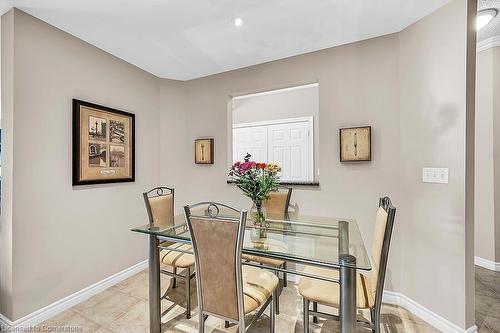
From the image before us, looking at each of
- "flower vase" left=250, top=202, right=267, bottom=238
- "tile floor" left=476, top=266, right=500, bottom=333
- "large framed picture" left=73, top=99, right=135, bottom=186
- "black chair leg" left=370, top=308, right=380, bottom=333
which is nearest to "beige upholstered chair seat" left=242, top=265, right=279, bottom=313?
"flower vase" left=250, top=202, right=267, bottom=238

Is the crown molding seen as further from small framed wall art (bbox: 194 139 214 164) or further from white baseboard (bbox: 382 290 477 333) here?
small framed wall art (bbox: 194 139 214 164)

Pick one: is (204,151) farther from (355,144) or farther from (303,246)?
(303,246)

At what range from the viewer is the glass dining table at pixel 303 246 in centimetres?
132

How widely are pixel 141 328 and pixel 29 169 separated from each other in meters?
1.54

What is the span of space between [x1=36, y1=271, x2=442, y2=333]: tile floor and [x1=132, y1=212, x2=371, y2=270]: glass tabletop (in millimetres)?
739

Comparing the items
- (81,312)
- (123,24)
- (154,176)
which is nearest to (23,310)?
(81,312)

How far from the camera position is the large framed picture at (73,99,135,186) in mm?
2328

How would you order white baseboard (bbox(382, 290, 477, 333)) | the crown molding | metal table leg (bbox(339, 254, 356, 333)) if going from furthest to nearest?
the crown molding < white baseboard (bbox(382, 290, 477, 333)) < metal table leg (bbox(339, 254, 356, 333))

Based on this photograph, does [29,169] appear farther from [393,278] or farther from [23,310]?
[393,278]

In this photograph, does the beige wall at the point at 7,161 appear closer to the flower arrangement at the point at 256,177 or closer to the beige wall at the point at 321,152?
the beige wall at the point at 321,152

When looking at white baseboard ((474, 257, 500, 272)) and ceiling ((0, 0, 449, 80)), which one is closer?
ceiling ((0, 0, 449, 80))

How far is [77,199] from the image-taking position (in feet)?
7.71

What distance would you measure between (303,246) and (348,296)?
15.9 inches

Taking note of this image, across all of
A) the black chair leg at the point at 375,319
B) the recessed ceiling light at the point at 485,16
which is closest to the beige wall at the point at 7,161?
the black chair leg at the point at 375,319
